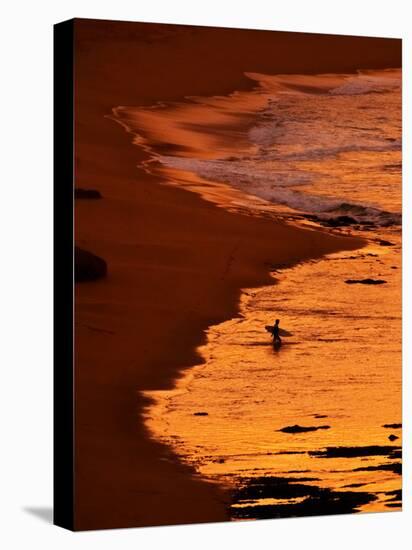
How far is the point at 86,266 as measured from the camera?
7719 mm

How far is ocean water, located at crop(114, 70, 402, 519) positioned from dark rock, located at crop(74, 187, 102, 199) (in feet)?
1.00

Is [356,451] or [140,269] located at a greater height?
[140,269]

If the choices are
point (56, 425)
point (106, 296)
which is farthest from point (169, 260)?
point (56, 425)

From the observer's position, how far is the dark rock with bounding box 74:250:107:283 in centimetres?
771

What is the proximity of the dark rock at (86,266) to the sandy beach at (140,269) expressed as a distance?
0.03m

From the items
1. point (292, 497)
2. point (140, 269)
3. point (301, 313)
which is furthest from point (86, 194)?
point (292, 497)

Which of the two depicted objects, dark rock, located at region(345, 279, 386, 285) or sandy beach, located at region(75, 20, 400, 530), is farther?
dark rock, located at region(345, 279, 386, 285)

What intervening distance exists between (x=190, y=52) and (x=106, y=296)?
1.23 meters

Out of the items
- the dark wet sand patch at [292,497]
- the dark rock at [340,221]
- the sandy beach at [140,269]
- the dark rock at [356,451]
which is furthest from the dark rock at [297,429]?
the dark rock at [340,221]

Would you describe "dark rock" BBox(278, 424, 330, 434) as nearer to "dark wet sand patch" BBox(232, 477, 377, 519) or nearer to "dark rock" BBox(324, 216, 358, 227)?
"dark wet sand patch" BBox(232, 477, 377, 519)

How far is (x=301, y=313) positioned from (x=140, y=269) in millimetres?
872

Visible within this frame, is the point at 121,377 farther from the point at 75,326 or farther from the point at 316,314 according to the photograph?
the point at 316,314

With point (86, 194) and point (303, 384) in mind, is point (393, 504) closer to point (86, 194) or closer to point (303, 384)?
point (303, 384)

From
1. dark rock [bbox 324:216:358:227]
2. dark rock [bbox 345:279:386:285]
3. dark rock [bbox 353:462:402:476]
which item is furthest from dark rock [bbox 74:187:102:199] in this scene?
dark rock [bbox 353:462:402:476]
